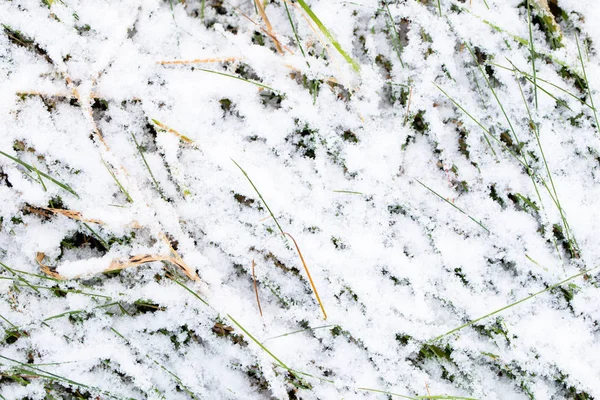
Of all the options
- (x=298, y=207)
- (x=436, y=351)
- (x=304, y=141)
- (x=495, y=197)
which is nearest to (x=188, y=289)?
(x=298, y=207)

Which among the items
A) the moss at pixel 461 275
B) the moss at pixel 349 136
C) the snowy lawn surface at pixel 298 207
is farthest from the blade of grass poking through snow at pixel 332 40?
the moss at pixel 461 275

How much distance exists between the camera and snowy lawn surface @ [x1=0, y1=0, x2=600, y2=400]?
96cm

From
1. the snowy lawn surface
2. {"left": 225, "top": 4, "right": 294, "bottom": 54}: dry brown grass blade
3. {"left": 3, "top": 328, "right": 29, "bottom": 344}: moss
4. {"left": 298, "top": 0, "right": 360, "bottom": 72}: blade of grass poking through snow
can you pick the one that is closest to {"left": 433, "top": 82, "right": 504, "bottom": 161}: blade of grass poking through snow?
the snowy lawn surface

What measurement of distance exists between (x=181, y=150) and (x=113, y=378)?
50 centimetres

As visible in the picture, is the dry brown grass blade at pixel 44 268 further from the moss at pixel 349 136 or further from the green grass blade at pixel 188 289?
the moss at pixel 349 136

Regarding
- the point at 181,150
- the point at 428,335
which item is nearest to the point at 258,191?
the point at 181,150

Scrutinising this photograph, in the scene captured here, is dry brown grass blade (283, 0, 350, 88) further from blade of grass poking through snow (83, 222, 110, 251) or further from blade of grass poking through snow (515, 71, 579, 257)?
blade of grass poking through snow (83, 222, 110, 251)

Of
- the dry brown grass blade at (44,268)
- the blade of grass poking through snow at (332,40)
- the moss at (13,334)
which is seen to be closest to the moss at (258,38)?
the blade of grass poking through snow at (332,40)

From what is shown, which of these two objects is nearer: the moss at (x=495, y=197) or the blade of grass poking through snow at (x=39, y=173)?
the blade of grass poking through snow at (x=39, y=173)

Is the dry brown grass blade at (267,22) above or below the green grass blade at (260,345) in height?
above

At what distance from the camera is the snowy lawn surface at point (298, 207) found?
961mm

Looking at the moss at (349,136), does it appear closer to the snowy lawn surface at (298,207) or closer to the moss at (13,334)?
the snowy lawn surface at (298,207)

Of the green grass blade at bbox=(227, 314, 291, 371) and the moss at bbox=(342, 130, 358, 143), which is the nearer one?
the green grass blade at bbox=(227, 314, 291, 371)

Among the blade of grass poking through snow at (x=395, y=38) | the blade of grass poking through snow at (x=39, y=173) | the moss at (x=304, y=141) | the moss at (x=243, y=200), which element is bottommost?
the blade of grass poking through snow at (x=39, y=173)
